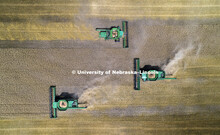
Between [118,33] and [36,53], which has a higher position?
[118,33]

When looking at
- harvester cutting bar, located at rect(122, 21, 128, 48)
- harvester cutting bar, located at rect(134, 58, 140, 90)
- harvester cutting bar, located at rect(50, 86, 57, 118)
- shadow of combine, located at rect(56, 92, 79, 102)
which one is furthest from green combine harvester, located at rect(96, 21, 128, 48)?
harvester cutting bar, located at rect(50, 86, 57, 118)

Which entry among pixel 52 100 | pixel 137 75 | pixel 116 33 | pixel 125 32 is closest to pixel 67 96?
pixel 52 100

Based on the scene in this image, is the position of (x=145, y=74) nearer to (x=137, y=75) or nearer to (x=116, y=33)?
(x=137, y=75)

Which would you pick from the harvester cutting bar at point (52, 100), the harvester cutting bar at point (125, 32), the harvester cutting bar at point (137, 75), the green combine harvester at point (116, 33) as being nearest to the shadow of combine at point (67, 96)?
the harvester cutting bar at point (52, 100)

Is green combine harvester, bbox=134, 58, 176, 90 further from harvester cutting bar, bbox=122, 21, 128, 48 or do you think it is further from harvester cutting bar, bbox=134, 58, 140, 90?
harvester cutting bar, bbox=122, 21, 128, 48

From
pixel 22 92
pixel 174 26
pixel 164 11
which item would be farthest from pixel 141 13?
pixel 22 92

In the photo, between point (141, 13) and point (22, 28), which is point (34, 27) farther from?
point (141, 13)
